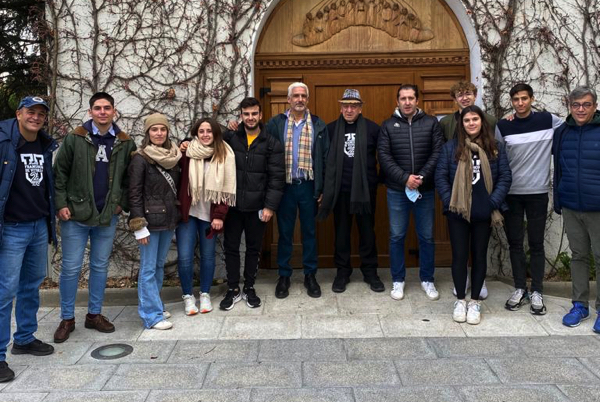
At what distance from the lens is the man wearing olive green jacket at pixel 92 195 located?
4066 millimetres

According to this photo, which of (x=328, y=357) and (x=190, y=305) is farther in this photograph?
(x=190, y=305)

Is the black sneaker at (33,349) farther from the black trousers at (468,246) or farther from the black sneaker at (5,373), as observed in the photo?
the black trousers at (468,246)

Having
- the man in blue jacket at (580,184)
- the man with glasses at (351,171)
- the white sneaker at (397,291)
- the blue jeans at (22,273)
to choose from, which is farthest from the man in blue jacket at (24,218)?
the man in blue jacket at (580,184)

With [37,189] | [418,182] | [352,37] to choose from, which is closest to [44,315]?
[37,189]

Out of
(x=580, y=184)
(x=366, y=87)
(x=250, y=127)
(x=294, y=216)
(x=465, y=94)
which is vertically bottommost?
(x=294, y=216)

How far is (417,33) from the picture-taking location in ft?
19.4

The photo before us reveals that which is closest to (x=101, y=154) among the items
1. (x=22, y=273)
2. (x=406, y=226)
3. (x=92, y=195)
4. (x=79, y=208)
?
(x=92, y=195)

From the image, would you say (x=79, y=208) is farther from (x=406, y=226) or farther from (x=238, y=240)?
(x=406, y=226)

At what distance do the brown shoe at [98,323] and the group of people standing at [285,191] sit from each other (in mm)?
11

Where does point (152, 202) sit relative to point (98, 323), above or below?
above

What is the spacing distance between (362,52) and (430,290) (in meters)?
2.76

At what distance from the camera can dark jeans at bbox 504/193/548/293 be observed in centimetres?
462

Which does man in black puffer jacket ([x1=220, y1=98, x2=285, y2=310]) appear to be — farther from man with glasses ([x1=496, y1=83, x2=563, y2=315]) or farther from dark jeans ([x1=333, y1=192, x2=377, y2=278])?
man with glasses ([x1=496, y1=83, x2=563, y2=315])

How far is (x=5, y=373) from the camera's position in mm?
3441
